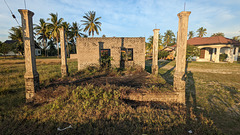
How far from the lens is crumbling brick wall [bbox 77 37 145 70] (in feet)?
33.8

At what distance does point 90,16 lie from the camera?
27.2 metres

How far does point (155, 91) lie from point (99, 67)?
21.9 feet

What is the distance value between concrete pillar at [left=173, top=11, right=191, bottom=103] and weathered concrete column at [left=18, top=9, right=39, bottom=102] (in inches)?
229

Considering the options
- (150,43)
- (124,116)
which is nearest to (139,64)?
(124,116)

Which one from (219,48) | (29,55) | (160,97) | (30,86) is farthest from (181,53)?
(219,48)

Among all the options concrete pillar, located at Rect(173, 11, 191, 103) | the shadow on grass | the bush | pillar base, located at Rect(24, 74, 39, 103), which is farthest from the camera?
the bush

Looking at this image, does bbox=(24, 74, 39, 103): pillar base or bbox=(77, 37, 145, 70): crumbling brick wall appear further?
bbox=(77, 37, 145, 70): crumbling brick wall

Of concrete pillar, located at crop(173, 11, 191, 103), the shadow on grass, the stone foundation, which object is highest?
concrete pillar, located at crop(173, 11, 191, 103)

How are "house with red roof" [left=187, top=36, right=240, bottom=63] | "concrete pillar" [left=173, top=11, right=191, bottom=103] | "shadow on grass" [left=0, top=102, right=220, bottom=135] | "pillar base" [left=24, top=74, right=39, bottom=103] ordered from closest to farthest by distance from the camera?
"shadow on grass" [left=0, top=102, right=220, bottom=135] < "concrete pillar" [left=173, top=11, right=191, bottom=103] < "pillar base" [left=24, top=74, right=39, bottom=103] < "house with red roof" [left=187, top=36, right=240, bottom=63]

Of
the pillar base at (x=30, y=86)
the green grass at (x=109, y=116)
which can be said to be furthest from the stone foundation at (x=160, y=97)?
the pillar base at (x=30, y=86)

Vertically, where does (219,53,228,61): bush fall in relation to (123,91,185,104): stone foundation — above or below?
above

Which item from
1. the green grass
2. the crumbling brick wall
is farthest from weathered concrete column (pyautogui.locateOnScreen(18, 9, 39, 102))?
the crumbling brick wall

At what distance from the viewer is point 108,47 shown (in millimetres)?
10602

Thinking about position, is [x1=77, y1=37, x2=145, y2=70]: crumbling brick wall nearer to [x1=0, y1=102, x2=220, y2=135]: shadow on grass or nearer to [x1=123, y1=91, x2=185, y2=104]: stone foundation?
[x1=123, y1=91, x2=185, y2=104]: stone foundation
